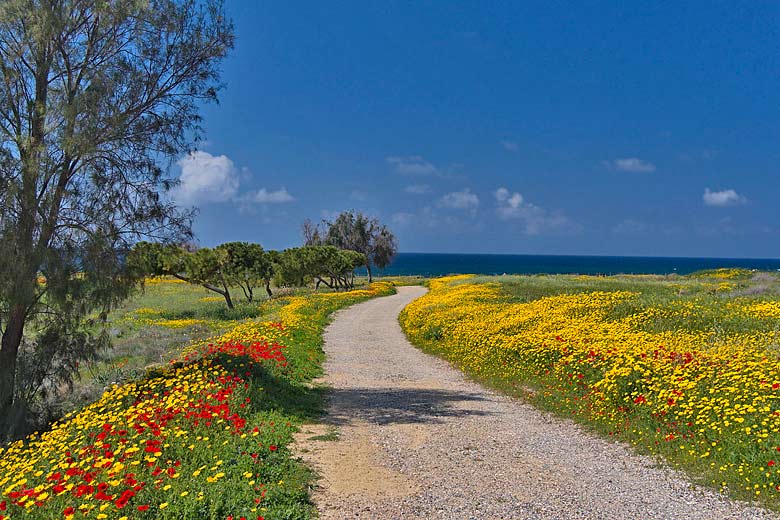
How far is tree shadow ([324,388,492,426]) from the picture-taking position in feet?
36.7

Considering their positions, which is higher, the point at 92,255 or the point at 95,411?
the point at 92,255

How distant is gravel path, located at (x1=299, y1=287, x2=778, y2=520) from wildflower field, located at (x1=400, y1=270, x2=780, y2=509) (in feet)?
1.97

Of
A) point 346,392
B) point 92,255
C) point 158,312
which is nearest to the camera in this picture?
point 92,255

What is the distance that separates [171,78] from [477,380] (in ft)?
36.3

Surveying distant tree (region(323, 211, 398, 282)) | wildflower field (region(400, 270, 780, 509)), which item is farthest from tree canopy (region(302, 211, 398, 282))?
wildflower field (region(400, 270, 780, 509))

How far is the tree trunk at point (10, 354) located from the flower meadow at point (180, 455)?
4.73ft

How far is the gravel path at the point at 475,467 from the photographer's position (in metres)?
6.70

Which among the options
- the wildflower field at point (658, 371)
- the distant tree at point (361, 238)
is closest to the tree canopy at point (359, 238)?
the distant tree at point (361, 238)

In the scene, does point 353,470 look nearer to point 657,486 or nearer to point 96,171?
point 657,486

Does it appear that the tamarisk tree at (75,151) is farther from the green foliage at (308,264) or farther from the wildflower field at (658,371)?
the green foliage at (308,264)

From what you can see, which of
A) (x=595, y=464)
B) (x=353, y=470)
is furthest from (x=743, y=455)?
(x=353, y=470)

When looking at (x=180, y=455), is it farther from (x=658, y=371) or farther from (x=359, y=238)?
(x=359, y=238)

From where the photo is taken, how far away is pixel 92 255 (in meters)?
12.7

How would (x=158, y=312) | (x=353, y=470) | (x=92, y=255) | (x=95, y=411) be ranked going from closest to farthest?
(x=353, y=470), (x=95, y=411), (x=92, y=255), (x=158, y=312)
